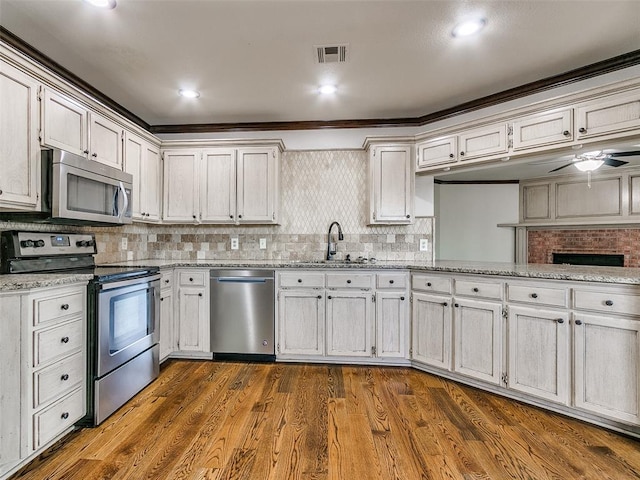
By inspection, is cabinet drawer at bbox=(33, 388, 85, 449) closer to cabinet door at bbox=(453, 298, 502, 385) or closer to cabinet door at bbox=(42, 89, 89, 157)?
cabinet door at bbox=(42, 89, 89, 157)

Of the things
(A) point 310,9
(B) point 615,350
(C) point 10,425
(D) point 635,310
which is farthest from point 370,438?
(A) point 310,9

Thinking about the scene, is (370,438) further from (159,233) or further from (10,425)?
(159,233)

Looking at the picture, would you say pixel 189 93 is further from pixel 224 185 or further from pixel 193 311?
pixel 193 311

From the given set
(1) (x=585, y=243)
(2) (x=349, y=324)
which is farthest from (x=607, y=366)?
(1) (x=585, y=243)

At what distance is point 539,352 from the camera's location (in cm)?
218

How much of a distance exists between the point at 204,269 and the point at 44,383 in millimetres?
1515

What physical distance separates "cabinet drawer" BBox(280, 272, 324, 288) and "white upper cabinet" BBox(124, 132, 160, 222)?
154 cm

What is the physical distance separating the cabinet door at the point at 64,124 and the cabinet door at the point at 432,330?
295 cm

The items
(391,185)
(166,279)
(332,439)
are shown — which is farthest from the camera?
(391,185)

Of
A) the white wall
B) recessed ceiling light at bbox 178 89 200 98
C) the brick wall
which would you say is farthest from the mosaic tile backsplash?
the brick wall

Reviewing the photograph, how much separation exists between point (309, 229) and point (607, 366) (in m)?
2.70

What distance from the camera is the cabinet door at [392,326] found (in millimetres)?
2930

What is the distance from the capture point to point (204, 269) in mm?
3074

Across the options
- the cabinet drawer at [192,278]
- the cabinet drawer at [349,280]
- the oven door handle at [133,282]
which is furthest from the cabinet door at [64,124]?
the cabinet drawer at [349,280]
